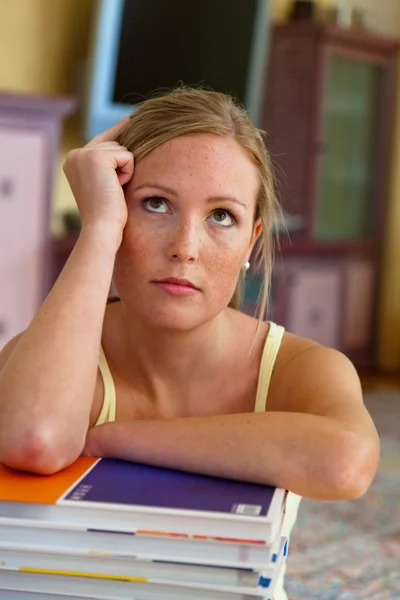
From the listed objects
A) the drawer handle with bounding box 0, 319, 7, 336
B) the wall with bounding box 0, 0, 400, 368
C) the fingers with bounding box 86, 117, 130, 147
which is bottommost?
the drawer handle with bounding box 0, 319, 7, 336

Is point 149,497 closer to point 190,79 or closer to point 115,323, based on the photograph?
point 115,323

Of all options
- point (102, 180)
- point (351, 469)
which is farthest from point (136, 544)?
point (102, 180)

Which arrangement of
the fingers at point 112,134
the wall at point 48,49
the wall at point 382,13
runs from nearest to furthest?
1. the fingers at point 112,134
2. the wall at point 48,49
3. the wall at point 382,13

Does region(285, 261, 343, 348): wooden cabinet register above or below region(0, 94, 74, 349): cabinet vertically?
below

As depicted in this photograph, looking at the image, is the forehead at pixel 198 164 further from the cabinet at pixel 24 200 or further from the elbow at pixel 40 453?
the cabinet at pixel 24 200

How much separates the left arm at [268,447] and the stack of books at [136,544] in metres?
0.09

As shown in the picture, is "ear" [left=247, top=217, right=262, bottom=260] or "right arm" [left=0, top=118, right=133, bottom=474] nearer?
"right arm" [left=0, top=118, right=133, bottom=474]

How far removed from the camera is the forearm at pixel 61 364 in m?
0.85

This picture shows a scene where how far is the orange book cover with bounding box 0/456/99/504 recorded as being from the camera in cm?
69

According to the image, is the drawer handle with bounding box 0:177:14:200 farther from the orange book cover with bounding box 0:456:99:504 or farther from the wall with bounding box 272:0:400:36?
the wall with bounding box 272:0:400:36

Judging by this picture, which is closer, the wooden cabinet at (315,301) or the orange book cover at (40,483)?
the orange book cover at (40,483)

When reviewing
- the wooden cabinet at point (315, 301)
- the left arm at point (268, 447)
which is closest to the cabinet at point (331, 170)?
the wooden cabinet at point (315, 301)

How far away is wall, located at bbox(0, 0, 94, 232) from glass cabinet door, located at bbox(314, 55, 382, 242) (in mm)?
1422

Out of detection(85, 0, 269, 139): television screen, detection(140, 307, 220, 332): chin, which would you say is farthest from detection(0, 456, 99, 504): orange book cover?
detection(85, 0, 269, 139): television screen
